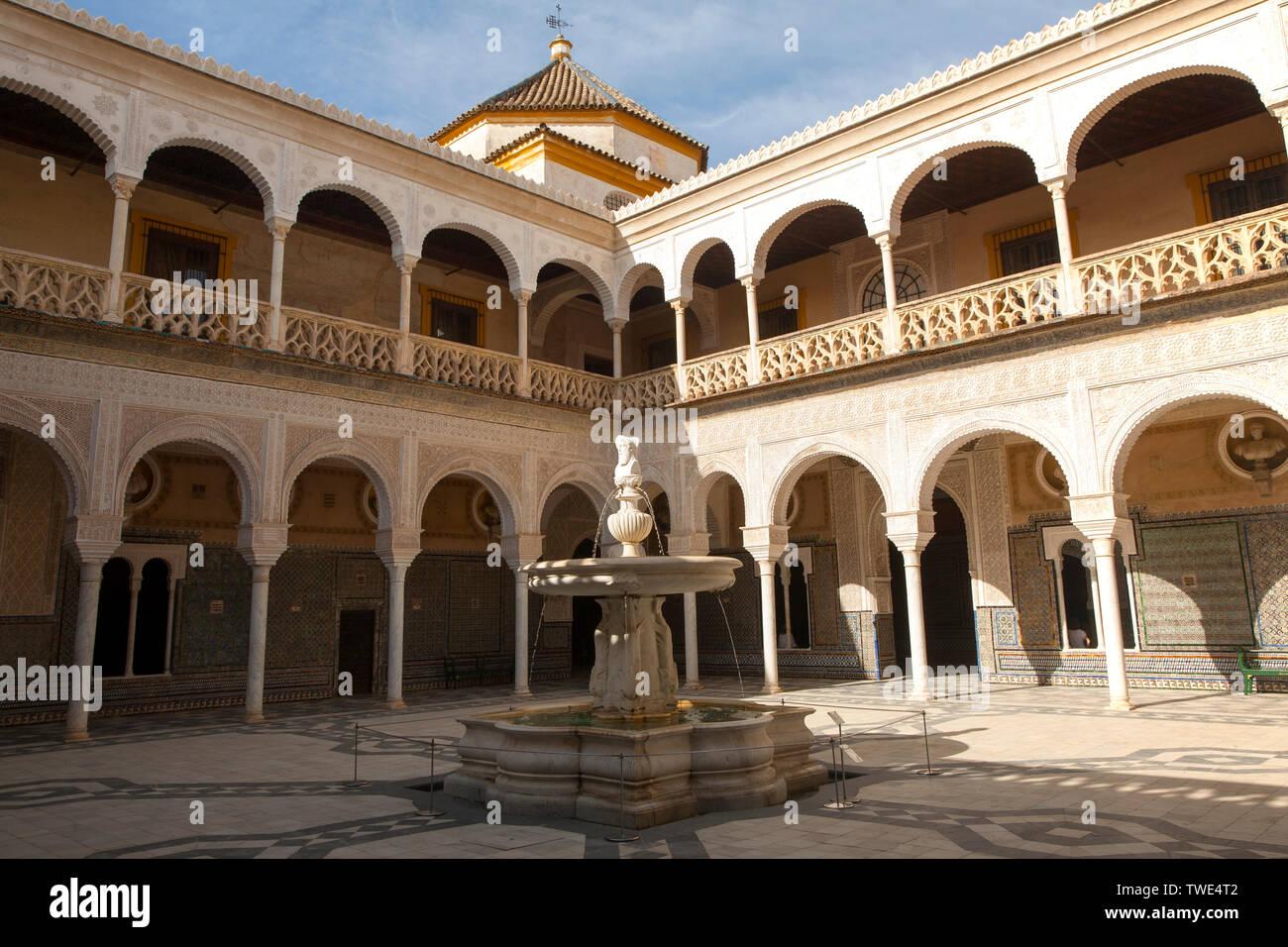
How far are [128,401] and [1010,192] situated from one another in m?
11.5

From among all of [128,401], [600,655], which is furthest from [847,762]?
[128,401]

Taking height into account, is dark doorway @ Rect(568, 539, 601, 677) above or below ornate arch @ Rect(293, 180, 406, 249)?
below

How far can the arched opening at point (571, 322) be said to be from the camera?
50.8 ft

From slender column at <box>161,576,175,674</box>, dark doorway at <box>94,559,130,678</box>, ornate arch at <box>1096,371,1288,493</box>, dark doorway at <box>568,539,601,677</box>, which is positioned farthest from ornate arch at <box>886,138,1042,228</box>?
dark doorway at <box>94,559,130,678</box>

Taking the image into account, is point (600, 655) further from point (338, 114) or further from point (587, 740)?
point (338, 114)

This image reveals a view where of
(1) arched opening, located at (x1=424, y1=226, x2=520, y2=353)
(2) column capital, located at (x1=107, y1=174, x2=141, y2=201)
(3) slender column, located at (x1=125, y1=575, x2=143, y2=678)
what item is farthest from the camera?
(1) arched opening, located at (x1=424, y1=226, x2=520, y2=353)

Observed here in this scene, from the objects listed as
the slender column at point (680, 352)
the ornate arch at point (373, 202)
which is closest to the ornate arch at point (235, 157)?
the ornate arch at point (373, 202)

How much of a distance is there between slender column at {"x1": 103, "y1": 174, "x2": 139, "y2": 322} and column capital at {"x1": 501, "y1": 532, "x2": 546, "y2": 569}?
217 inches

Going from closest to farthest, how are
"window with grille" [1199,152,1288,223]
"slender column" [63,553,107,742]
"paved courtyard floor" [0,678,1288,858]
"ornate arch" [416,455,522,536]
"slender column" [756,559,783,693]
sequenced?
1. "paved courtyard floor" [0,678,1288,858]
2. "slender column" [63,553,107,742]
3. "window with grille" [1199,152,1288,223]
4. "ornate arch" [416,455,522,536]
5. "slender column" [756,559,783,693]

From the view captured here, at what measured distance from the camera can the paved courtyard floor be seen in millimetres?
4262

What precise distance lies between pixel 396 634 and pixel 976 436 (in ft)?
24.4

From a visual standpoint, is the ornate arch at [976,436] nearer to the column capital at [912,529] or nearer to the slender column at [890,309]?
the column capital at [912,529]

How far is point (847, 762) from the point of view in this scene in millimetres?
6594

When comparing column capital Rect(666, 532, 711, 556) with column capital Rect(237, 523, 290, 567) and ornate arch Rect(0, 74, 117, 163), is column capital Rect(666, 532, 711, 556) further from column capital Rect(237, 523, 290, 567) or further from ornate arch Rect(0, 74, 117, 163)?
ornate arch Rect(0, 74, 117, 163)
